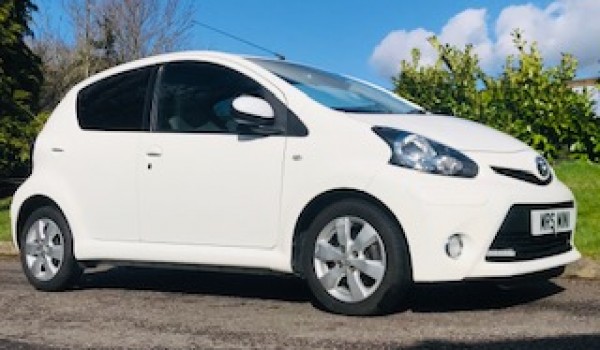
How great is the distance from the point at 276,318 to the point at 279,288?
122 centimetres

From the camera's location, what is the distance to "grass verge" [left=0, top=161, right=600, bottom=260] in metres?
6.57

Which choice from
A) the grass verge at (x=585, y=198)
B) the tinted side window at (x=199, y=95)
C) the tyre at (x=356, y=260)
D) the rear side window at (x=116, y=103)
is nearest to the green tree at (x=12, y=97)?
the rear side window at (x=116, y=103)

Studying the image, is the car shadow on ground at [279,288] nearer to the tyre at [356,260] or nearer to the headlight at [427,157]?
the tyre at [356,260]

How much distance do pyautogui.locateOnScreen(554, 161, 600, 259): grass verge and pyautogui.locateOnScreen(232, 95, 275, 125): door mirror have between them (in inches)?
108

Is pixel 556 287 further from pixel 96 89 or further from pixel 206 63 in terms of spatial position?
pixel 96 89

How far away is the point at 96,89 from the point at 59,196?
0.85m

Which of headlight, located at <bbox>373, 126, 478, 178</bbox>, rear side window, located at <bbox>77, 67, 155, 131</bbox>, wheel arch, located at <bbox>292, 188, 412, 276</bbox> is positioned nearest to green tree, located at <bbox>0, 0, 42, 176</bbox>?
rear side window, located at <bbox>77, 67, 155, 131</bbox>

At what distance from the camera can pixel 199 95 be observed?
17.9ft

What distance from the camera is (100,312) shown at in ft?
16.8

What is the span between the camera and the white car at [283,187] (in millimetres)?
4504

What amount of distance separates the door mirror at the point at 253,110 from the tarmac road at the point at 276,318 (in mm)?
1175

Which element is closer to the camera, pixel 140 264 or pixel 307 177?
pixel 307 177

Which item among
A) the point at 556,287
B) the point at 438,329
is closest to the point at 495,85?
the point at 556,287

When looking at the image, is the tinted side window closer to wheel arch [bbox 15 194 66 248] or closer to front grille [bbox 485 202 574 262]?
wheel arch [bbox 15 194 66 248]
